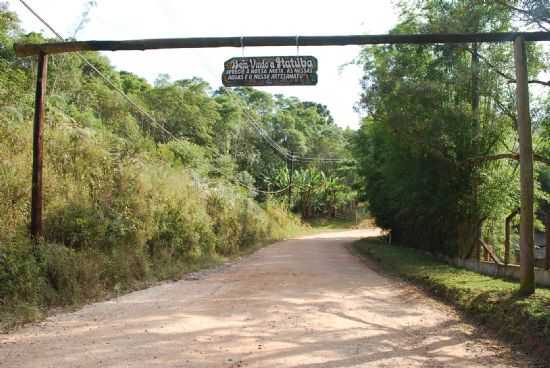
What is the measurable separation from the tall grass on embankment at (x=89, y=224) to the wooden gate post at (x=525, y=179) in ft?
23.9

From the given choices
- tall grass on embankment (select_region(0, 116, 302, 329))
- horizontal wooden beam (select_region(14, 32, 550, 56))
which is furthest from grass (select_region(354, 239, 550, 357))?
tall grass on embankment (select_region(0, 116, 302, 329))

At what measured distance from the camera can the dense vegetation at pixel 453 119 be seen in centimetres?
1270

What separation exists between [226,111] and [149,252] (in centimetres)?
3403

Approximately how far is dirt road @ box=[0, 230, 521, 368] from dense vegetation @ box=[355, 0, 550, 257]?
518cm

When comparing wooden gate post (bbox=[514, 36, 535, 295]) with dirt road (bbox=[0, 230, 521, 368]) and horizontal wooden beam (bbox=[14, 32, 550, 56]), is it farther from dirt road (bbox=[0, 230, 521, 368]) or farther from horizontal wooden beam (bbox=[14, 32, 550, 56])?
dirt road (bbox=[0, 230, 521, 368])

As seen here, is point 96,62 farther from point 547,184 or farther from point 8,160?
point 547,184

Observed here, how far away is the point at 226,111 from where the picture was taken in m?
46.7

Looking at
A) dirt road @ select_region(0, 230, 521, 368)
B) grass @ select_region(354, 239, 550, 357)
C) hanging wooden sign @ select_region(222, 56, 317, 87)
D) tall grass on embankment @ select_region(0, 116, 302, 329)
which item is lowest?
dirt road @ select_region(0, 230, 521, 368)

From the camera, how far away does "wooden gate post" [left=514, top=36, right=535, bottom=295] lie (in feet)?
25.6

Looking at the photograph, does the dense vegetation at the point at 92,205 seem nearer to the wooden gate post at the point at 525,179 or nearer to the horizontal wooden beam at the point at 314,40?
the horizontal wooden beam at the point at 314,40

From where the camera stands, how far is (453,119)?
13.5 m

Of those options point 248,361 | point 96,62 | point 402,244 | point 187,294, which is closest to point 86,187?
point 187,294

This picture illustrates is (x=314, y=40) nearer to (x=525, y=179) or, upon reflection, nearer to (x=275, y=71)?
(x=275, y=71)

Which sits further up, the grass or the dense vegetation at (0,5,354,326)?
the dense vegetation at (0,5,354,326)
